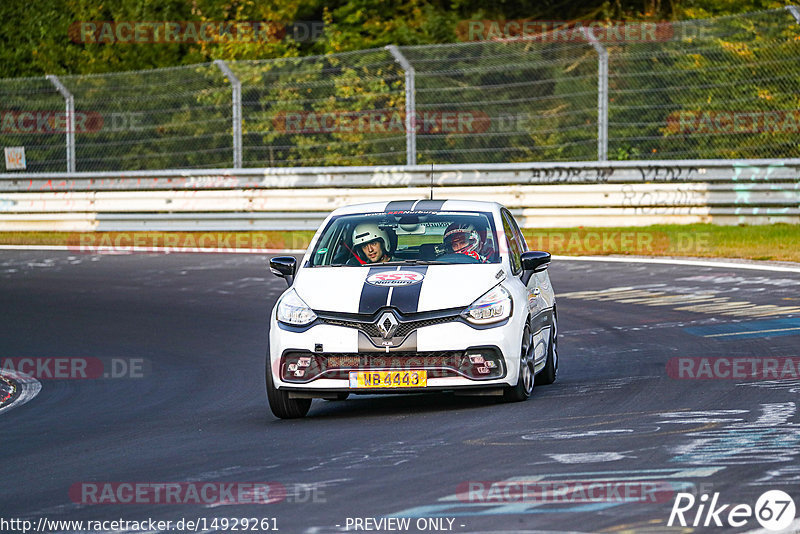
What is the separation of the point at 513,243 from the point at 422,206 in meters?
0.74

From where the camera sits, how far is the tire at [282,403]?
371 inches

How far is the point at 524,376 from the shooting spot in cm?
955

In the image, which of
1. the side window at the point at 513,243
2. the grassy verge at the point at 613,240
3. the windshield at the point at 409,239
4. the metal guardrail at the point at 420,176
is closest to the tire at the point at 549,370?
the side window at the point at 513,243

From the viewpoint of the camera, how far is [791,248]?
20.0 m

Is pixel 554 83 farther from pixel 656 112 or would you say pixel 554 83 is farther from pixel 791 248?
pixel 791 248

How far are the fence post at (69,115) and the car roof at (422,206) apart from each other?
17.4 m

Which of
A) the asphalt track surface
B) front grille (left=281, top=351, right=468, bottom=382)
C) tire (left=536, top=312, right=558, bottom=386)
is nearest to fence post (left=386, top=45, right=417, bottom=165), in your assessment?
the asphalt track surface

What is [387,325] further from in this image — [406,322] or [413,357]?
[413,357]

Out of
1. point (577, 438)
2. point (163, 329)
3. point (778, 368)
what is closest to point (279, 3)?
point (163, 329)

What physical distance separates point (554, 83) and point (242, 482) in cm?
1756

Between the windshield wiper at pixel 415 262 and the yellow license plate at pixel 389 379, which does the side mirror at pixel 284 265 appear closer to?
the windshield wiper at pixel 415 262

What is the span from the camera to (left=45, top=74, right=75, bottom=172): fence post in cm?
2709

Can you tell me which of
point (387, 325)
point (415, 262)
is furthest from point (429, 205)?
point (387, 325)

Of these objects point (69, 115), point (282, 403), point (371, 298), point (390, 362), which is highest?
point (69, 115)
